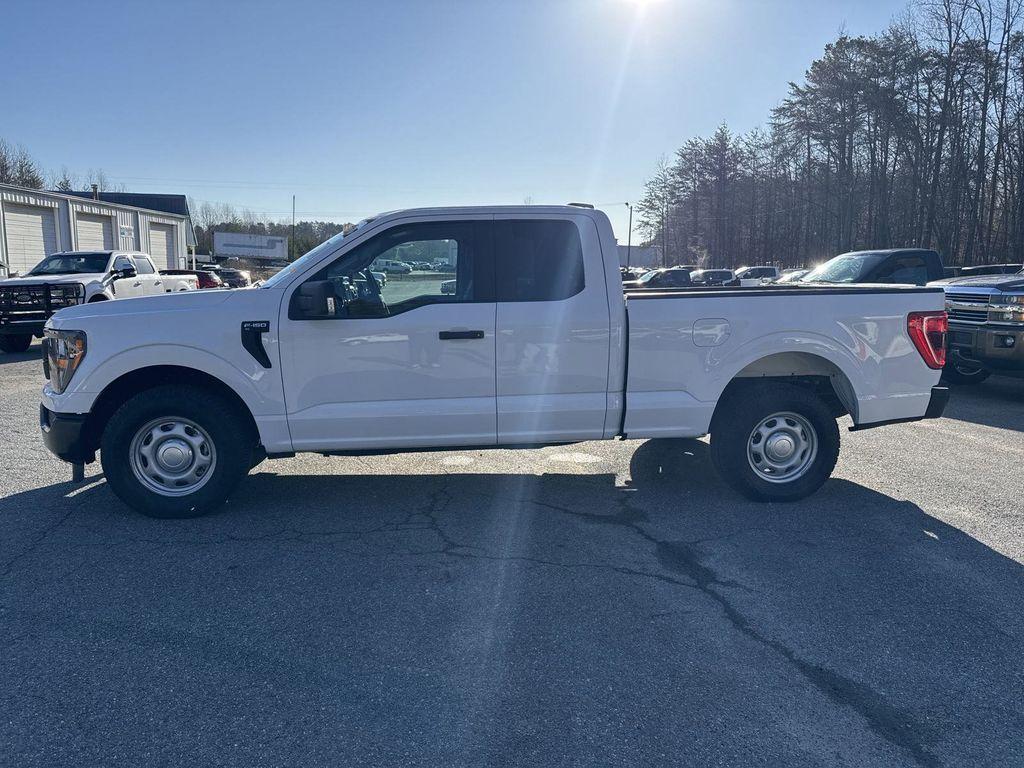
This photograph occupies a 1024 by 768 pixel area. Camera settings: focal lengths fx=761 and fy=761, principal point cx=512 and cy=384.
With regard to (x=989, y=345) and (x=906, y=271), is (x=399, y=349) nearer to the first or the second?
(x=989, y=345)

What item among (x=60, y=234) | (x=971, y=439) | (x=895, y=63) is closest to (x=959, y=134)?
(x=895, y=63)

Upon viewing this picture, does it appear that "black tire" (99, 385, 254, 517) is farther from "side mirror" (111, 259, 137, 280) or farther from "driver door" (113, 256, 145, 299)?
"side mirror" (111, 259, 137, 280)

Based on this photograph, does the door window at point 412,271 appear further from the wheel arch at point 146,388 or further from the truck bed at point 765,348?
the truck bed at point 765,348

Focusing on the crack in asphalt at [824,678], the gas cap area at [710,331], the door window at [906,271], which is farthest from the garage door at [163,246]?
the crack in asphalt at [824,678]

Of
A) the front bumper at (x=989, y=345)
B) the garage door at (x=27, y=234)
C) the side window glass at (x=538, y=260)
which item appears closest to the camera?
the side window glass at (x=538, y=260)

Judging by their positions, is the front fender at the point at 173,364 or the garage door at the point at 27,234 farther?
the garage door at the point at 27,234

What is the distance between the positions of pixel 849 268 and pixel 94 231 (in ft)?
124

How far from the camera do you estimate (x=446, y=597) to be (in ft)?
13.0

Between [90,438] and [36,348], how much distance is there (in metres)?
A: 13.7

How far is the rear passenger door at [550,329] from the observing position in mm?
5172

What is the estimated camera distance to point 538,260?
17.3 ft

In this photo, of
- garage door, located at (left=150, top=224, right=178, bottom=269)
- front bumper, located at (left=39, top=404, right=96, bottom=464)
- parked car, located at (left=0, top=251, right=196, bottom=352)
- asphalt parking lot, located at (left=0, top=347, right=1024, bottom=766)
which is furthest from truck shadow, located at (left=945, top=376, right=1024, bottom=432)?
garage door, located at (left=150, top=224, right=178, bottom=269)

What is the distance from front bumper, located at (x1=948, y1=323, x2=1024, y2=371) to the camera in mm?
9383

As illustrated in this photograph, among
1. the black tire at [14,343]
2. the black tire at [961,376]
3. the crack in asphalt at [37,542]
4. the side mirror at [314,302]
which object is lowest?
the crack in asphalt at [37,542]
